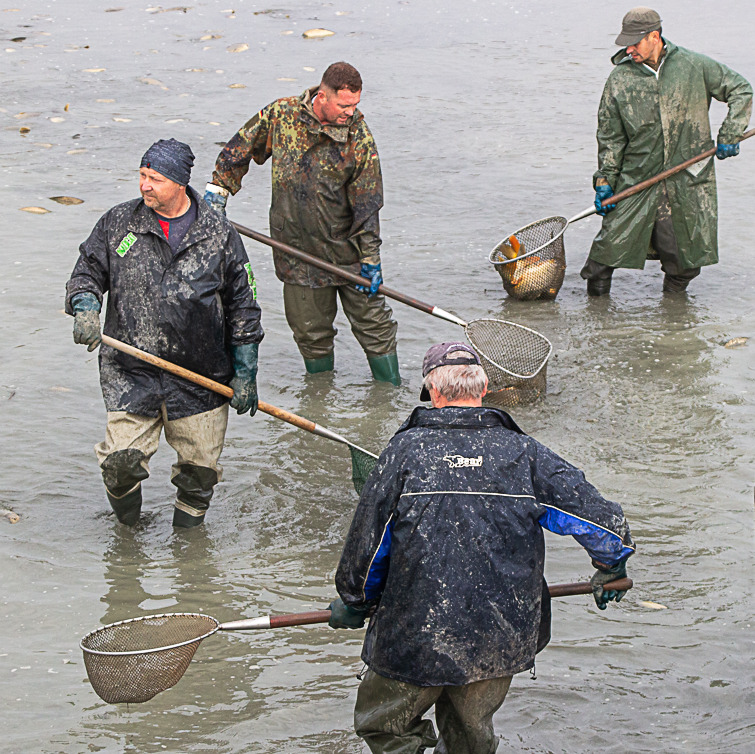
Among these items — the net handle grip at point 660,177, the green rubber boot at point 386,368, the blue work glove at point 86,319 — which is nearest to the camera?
the blue work glove at point 86,319

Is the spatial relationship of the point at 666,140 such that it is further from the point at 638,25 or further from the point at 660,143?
the point at 638,25

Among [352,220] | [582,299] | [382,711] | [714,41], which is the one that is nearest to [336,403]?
[352,220]

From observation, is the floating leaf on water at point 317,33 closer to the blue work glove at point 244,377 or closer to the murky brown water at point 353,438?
the murky brown water at point 353,438

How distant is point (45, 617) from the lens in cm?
482

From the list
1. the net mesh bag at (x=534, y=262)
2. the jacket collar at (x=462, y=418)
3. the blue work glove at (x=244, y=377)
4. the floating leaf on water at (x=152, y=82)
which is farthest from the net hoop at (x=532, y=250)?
the floating leaf on water at (x=152, y=82)

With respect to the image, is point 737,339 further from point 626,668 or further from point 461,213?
point 626,668

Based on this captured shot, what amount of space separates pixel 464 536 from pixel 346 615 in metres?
0.54

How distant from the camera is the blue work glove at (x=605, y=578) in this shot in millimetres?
3562

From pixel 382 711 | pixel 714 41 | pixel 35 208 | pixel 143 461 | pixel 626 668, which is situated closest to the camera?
pixel 382 711

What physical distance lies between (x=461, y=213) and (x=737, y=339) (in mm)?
3358

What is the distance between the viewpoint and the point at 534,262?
8516 mm

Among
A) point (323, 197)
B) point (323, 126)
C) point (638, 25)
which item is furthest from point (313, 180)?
point (638, 25)

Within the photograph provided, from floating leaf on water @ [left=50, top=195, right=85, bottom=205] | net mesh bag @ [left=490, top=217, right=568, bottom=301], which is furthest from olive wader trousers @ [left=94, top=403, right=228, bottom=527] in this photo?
floating leaf on water @ [left=50, top=195, right=85, bottom=205]

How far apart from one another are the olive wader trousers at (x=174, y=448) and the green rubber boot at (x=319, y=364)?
2.02 metres
